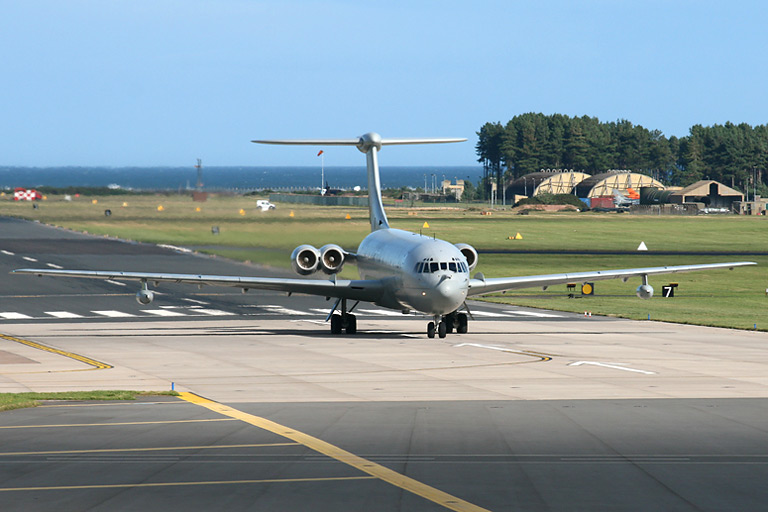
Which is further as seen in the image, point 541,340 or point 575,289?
point 575,289

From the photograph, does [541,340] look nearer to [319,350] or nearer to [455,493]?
[319,350]

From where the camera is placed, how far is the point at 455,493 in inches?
690

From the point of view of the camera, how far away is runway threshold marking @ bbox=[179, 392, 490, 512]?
16938 mm

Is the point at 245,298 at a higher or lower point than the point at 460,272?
lower

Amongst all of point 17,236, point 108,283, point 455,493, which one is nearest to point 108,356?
point 455,493

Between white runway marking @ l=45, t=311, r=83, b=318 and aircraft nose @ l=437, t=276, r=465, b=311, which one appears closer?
aircraft nose @ l=437, t=276, r=465, b=311

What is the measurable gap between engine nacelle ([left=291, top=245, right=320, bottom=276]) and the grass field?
16771mm

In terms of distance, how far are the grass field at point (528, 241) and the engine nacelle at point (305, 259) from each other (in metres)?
16.8

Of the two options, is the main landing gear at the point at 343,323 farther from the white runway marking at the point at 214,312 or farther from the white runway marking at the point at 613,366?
the white runway marking at the point at 613,366

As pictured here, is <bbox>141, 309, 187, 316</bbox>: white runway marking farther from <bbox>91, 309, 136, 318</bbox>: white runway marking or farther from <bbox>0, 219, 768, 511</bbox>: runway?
<bbox>0, 219, 768, 511</bbox>: runway

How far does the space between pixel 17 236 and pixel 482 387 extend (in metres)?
105

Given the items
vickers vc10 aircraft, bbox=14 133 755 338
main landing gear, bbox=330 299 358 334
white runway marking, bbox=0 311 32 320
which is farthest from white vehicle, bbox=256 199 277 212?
main landing gear, bbox=330 299 358 334

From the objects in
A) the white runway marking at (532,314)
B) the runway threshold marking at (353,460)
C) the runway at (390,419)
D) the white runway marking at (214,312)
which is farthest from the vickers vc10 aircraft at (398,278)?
the runway threshold marking at (353,460)

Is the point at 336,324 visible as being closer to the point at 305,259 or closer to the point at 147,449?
the point at 305,259
